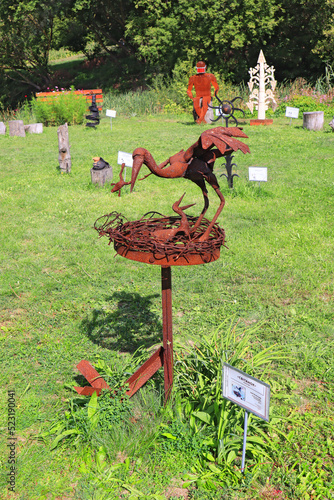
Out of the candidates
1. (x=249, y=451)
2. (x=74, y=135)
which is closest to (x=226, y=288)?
(x=249, y=451)

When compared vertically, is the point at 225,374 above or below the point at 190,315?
above

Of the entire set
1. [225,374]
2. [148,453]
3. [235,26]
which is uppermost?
[235,26]

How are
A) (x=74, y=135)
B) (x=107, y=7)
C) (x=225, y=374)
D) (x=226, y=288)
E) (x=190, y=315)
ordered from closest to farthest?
(x=225, y=374) < (x=190, y=315) < (x=226, y=288) < (x=74, y=135) < (x=107, y=7)

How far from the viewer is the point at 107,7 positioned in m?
23.8

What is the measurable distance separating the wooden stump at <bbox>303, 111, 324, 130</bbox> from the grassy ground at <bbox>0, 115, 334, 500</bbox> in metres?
4.20

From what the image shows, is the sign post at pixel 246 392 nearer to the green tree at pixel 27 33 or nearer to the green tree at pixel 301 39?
the green tree at pixel 301 39

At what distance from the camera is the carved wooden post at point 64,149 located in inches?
373

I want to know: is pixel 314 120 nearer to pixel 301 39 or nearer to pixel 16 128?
pixel 301 39

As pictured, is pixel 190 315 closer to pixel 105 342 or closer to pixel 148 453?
pixel 105 342

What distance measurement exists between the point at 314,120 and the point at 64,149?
26.1 ft

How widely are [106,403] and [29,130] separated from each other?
1381cm

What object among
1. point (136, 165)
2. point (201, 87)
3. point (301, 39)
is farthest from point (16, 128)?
point (136, 165)

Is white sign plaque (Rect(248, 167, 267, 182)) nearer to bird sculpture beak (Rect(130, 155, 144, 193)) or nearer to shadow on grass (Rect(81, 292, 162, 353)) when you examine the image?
shadow on grass (Rect(81, 292, 162, 353))

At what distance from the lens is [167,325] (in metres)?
3.02
